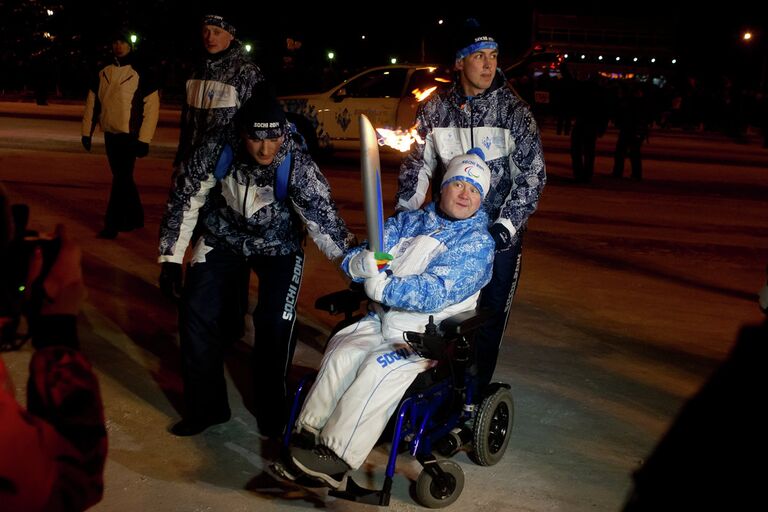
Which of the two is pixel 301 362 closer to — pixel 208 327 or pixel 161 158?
pixel 208 327

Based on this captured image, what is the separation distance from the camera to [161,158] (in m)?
16.6

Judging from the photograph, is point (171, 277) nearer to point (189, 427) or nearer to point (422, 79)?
point (189, 427)

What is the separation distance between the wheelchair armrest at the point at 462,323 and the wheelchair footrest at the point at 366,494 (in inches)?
26.4

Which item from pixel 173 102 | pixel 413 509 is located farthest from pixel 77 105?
pixel 413 509

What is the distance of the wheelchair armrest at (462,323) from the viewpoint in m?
3.97

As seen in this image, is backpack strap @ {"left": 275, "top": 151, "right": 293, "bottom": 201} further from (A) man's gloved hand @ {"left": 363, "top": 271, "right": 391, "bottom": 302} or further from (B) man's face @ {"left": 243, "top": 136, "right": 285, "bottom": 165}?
(A) man's gloved hand @ {"left": 363, "top": 271, "right": 391, "bottom": 302}

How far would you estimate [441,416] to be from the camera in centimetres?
433

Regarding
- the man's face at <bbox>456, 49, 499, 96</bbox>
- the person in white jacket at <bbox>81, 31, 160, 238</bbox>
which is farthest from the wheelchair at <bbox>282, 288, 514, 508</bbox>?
the person in white jacket at <bbox>81, 31, 160, 238</bbox>

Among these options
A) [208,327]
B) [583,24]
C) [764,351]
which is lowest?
[208,327]

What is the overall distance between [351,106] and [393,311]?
13.1 meters

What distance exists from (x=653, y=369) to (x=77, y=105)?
93.6 feet

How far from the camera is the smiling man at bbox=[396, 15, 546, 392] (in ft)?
16.1

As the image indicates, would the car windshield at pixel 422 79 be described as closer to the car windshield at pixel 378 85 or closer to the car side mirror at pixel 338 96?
the car windshield at pixel 378 85

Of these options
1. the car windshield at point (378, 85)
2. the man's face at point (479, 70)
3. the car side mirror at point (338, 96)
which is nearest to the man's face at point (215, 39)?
the man's face at point (479, 70)
